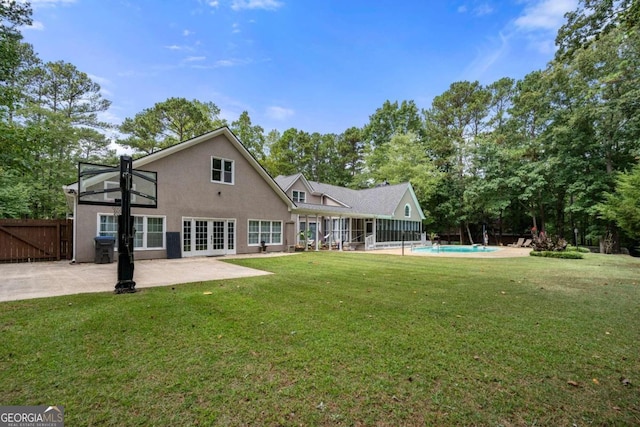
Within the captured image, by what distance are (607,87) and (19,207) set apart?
122 ft

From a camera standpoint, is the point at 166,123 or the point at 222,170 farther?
the point at 166,123

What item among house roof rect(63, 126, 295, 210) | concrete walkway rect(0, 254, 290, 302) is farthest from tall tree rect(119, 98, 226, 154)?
concrete walkway rect(0, 254, 290, 302)

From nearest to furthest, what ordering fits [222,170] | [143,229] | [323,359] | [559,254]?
1. [323,359]
2. [143,229]
3. [559,254]
4. [222,170]

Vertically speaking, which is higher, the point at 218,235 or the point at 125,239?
the point at 125,239

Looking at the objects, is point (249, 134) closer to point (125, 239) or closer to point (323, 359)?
point (125, 239)

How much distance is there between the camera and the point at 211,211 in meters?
14.4

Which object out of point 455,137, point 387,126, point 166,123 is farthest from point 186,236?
point 387,126

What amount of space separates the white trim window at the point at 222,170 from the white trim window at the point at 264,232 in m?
2.51

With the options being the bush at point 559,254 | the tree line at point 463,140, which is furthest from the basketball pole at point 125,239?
the bush at point 559,254

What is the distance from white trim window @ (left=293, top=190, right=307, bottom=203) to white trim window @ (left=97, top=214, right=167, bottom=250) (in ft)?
33.7

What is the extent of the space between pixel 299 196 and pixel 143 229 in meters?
11.6

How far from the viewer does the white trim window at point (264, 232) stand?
16000mm

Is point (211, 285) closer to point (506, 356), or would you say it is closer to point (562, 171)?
point (506, 356)

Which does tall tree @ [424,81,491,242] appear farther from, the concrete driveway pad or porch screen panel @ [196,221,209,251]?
the concrete driveway pad
